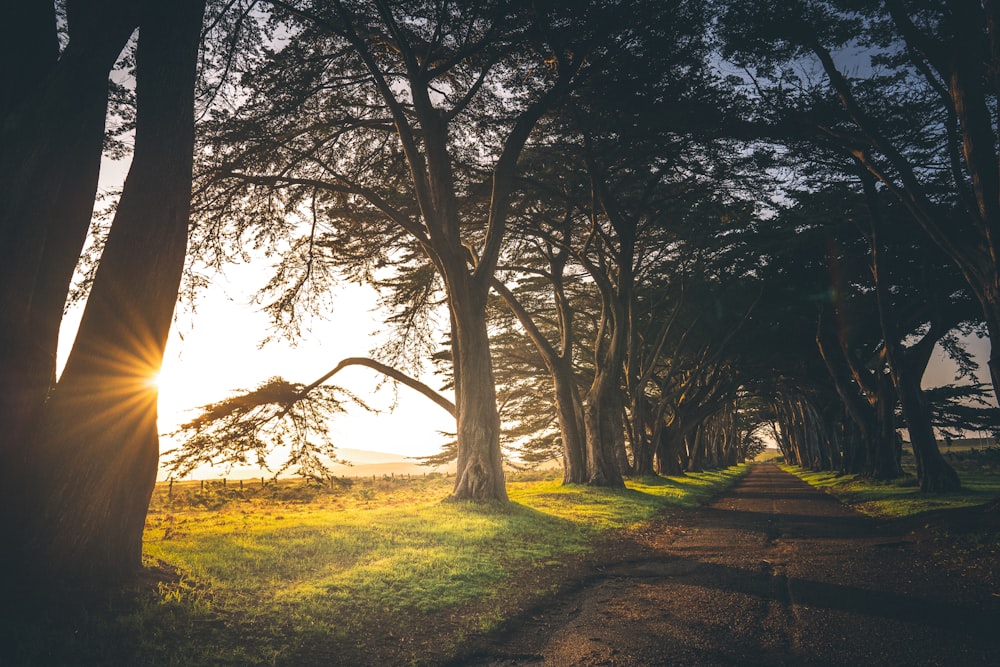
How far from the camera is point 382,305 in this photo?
1686cm

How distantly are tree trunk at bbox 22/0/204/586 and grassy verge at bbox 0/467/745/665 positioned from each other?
730 mm

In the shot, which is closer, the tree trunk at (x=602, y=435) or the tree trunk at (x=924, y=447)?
the tree trunk at (x=924, y=447)

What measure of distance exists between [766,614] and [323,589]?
170 inches

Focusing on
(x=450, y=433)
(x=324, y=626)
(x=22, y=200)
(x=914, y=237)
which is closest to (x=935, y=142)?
(x=914, y=237)

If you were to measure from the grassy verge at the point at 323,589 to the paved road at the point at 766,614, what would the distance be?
2.37 ft

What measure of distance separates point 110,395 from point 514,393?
77.0ft

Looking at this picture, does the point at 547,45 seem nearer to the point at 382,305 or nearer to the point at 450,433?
the point at 382,305

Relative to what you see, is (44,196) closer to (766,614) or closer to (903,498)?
(766,614)

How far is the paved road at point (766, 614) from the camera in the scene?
4.00 meters

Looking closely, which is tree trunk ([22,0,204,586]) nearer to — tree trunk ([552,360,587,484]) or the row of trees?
the row of trees

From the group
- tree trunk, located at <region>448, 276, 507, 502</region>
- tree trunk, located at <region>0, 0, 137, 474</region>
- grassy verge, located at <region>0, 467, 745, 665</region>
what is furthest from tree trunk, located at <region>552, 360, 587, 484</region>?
tree trunk, located at <region>0, 0, 137, 474</region>

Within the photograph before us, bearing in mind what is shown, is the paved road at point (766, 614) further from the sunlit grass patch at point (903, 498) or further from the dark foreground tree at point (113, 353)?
the sunlit grass patch at point (903, 498)

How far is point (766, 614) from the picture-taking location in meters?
4.95

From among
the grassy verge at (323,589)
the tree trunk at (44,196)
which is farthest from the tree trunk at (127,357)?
the grassy verge at (323,589)
